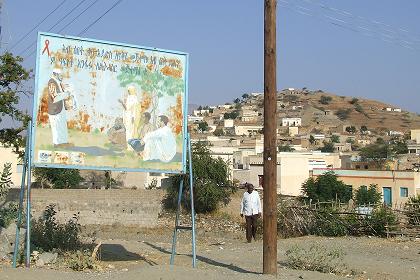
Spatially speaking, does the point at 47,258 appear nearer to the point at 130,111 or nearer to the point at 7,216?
the point at 7,216

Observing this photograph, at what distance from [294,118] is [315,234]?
568 feet

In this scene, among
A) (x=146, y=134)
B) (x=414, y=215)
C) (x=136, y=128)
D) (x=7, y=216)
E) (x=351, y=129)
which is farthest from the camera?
(x=351, y=129)

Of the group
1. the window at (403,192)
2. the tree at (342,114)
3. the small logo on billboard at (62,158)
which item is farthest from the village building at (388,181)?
the tree at (342,114)

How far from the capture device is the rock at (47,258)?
11.3 metres

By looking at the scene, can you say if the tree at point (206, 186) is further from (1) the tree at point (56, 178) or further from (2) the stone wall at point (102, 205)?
(1) the tree at point (56, 178)

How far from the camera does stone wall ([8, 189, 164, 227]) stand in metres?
33.6

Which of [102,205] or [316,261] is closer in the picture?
[316,261]

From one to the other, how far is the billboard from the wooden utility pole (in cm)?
165

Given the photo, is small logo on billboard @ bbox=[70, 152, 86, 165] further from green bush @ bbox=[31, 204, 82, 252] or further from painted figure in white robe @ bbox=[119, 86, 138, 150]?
green bush @ bbox=[31, 204, 82, 252]

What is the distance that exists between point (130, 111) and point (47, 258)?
3.10 m

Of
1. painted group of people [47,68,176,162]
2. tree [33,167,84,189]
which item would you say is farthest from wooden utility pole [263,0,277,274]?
tree [33,167,84,189]

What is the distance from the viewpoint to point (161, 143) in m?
11.7

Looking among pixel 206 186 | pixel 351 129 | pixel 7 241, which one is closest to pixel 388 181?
pixel 206 186

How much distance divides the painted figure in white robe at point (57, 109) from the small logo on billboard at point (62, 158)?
0.52 ft
